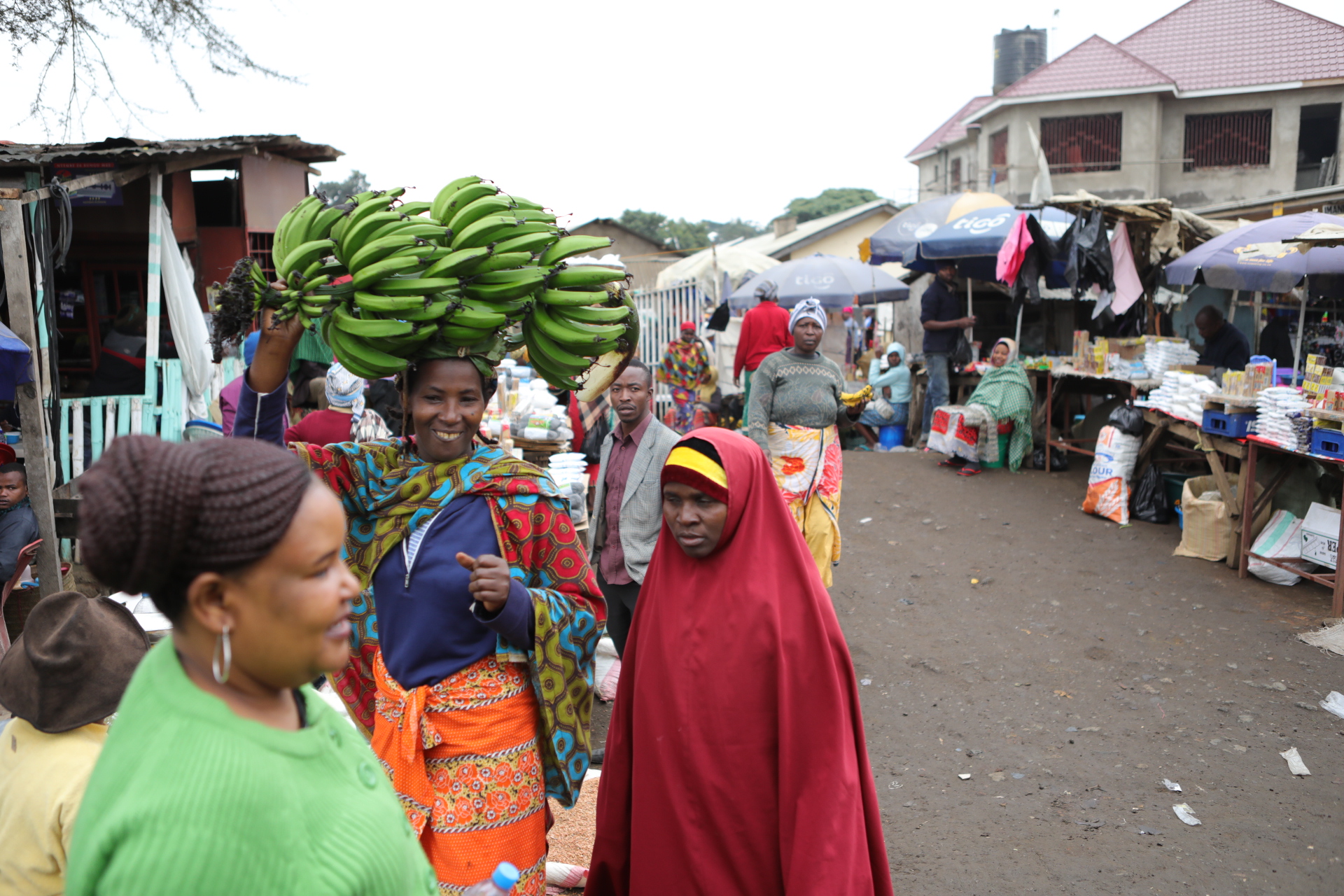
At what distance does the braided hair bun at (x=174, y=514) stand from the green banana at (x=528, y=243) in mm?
1393

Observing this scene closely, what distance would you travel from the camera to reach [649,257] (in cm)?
2570

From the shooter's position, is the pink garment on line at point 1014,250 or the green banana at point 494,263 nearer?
the green banana at point 494,263

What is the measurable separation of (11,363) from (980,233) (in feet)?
35.3

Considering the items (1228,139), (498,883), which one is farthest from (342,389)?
(1228,139)

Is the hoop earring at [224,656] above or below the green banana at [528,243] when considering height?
below

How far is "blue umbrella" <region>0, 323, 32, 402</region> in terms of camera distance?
214 inches

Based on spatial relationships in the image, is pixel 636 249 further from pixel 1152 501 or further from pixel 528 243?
pixel 528 243

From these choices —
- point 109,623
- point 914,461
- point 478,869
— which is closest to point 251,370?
point 109,623

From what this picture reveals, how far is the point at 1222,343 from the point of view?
10477 mm

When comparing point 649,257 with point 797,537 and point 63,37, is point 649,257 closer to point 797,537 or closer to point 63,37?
point 63,37

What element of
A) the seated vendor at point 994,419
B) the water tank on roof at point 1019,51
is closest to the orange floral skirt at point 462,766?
the seated vendor at point 994,419

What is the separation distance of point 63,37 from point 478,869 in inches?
323

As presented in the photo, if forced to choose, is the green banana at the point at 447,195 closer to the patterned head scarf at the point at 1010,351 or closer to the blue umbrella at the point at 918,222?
the patterned head scarf at the point at 1010,351

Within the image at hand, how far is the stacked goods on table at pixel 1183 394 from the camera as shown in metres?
8.52
